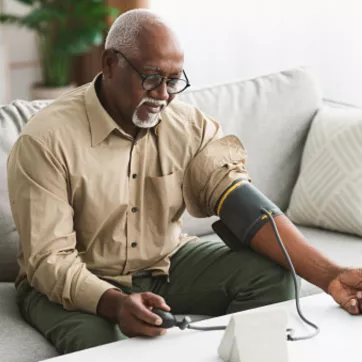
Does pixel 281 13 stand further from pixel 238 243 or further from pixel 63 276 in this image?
pixel 63 276

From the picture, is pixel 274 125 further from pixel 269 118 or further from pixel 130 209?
pixel 130 209

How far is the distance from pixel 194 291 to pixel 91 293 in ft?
1.15

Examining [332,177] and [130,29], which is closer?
[130,29]

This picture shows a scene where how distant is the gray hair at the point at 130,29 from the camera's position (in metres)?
1.89

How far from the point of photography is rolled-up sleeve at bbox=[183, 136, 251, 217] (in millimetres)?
2029

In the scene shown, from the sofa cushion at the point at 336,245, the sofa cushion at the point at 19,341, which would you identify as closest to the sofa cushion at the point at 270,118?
the sofa cushion at the point at 336,245

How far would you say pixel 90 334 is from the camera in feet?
5.77

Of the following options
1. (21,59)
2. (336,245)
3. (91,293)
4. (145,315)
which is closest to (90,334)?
(91,293)

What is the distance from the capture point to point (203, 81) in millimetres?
4121

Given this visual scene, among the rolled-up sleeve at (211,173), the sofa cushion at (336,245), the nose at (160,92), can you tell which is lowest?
the sofa cushion at (336,245)

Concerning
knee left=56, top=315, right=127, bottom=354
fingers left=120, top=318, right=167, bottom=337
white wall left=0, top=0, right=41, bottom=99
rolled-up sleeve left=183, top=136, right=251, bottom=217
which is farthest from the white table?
white wall left=0, top=0, right=41, bottom=99

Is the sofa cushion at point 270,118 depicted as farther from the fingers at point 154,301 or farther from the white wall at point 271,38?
the fingers at point 154,301

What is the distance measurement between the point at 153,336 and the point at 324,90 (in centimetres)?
210

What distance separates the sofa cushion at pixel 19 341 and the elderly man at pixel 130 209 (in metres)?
0.02
